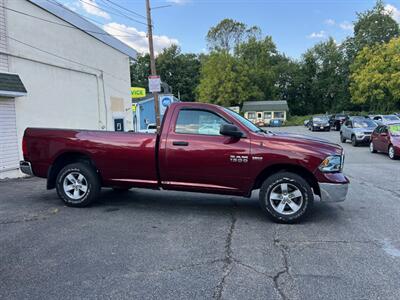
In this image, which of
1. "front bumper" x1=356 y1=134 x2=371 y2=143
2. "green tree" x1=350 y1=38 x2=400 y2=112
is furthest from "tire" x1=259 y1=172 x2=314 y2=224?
"green tree" x1=350 y1=38 x2=400 y2=112

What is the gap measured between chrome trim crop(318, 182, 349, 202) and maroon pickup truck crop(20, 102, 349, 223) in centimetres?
1

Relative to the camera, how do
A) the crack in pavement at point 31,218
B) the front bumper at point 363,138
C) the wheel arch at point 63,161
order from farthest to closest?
1. the front bumper at point 363,138
2. the wheel arch at point 63,161
3. the crack in pavement at point 31,218

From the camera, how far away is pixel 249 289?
3.40 metres

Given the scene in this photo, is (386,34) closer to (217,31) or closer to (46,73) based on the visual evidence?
(217,31)

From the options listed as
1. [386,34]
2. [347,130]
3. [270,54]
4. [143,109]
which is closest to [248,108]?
[270,54]

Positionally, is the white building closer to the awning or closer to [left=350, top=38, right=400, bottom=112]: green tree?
the awning

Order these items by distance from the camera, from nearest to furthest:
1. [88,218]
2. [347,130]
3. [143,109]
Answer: [88,218]
[347,130]
[143,109]

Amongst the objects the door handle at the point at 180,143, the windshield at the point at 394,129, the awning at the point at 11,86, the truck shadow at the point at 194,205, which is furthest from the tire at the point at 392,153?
the awning at the point at 11,86

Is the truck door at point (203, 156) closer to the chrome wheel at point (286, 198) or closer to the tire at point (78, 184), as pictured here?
the chrome wheel at point (286, 198)

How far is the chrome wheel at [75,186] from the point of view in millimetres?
6477

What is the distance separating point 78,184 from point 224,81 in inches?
2532

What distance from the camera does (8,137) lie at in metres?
10.5

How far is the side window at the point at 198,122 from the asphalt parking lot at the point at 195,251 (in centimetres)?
144

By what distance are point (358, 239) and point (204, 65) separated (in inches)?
2743
